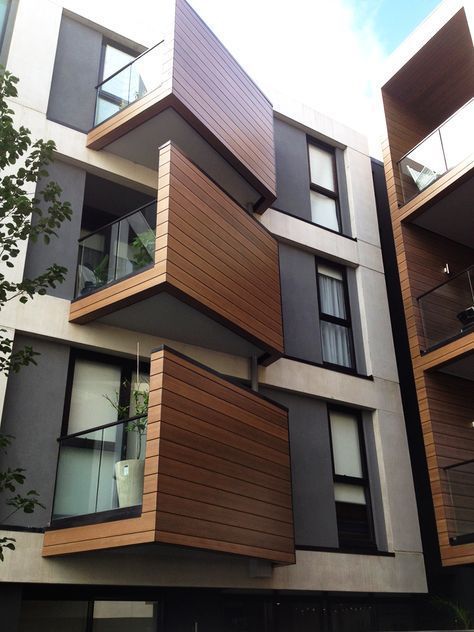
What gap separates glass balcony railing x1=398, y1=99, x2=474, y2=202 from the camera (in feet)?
40.0

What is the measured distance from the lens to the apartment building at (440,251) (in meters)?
11.1

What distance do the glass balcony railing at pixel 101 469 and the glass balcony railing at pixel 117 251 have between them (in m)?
2.28

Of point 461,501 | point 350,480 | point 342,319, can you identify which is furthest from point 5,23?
point 461,501

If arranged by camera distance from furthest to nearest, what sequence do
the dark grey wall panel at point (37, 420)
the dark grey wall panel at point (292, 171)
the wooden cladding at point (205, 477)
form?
the dark grey wall panel at point (292, 171)
the dark grey wall panel at point (37, 420)
the wooden cladding at point (205, 477)

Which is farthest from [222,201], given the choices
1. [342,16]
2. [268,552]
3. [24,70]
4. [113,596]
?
[342,16]

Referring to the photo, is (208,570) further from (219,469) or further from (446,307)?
(446,307)

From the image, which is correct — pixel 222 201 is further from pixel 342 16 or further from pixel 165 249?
pixel 342 16

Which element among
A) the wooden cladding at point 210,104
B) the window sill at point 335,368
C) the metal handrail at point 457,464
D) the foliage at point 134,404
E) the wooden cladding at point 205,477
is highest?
the wooden cladding at point 210,104

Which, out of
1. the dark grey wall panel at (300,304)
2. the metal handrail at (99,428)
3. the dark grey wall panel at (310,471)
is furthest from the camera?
the dark grey wall panel at (300,304)

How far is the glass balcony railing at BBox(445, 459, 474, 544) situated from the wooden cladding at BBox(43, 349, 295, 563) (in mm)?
2971

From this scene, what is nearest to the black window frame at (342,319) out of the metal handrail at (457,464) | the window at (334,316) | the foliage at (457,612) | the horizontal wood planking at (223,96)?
the window at (334,316)

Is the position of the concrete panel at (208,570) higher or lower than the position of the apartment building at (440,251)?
lower

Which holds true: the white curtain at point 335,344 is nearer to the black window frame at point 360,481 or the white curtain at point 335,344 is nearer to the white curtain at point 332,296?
the white curtain at point 332,296

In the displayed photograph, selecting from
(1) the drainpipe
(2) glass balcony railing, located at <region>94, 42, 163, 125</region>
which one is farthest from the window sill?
(2) glass balcony railing, located at <region>94, 42, 163, 125</region>
